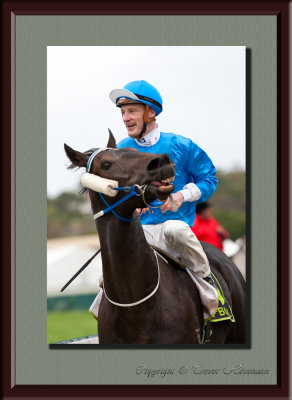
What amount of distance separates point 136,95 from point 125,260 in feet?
4.41

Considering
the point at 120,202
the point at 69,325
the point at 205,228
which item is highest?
the point at 120,202

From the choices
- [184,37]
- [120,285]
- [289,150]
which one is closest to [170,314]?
[120,285]

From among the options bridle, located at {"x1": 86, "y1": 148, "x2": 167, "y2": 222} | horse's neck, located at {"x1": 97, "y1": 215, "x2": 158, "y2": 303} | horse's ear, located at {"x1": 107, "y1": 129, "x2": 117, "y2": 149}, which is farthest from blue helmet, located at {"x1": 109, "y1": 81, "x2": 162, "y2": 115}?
horse's neck, located at {"x1": 97, "y1": 215, "x2": 158, "y2": 303}

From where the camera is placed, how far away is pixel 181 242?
434 centimetres

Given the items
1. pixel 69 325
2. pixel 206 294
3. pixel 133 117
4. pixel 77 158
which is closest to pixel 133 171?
pixel 77 158

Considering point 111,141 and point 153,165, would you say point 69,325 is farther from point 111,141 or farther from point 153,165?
point 153,165

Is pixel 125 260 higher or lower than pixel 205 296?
higher

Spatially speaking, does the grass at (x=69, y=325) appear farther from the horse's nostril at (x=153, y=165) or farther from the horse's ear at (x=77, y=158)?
the horse's nostril at (x=153, y=165)

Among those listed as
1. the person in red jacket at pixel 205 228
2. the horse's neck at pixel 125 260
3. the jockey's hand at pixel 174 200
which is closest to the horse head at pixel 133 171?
the horse's neck at pixel 125 260

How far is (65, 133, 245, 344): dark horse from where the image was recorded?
368 cm

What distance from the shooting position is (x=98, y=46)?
4359mm

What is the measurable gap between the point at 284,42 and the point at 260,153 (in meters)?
0.84

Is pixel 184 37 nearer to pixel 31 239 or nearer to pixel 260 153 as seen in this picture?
pixel 260 153

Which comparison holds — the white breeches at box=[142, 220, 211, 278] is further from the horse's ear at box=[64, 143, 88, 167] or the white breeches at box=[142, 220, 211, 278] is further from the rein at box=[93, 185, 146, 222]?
the horse's ear at box=[64, 143, 88, 167]
